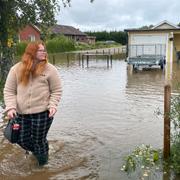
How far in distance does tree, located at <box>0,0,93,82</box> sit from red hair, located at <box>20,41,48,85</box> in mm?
2034

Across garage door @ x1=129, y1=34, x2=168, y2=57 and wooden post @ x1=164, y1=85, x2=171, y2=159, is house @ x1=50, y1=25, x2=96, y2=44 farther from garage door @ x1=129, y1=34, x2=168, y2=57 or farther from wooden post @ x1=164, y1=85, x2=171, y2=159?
wooden post @ x1=164, y1=85, x2=171, y2=159

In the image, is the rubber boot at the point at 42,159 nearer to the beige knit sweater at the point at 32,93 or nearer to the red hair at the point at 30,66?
the beige knit sweater at the point at 32,93

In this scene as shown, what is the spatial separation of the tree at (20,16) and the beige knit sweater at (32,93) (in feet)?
7.02

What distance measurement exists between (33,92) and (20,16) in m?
2.65

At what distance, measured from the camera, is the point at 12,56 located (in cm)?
819

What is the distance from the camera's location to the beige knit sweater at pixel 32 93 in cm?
545

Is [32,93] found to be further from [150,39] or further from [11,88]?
[150,39]

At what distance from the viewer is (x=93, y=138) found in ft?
26.5

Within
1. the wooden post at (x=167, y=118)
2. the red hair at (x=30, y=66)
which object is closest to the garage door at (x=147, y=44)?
the wooden post at (x=167, y=118)

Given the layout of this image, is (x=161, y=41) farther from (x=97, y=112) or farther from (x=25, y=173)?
(x=25, y=173)

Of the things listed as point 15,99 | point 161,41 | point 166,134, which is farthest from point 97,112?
point 161,41

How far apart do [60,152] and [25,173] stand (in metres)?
1.22

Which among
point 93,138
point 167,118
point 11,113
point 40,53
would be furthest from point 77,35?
point 11,113

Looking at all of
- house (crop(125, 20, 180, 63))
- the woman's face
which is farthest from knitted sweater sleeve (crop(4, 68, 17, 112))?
house (crop(125, 20, 180, 63))
